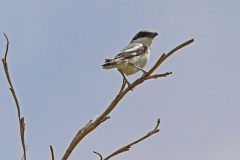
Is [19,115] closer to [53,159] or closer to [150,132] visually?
[53,159]

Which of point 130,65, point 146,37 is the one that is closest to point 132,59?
point 130,65

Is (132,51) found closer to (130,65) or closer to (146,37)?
(130,65)

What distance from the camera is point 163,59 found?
1.88 meters

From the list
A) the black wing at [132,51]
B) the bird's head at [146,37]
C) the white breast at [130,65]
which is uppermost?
the bird's head at [146,37]

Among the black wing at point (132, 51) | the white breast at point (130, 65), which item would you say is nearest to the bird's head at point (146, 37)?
the black wing at point (132, 51)

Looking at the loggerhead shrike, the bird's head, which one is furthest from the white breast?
the bird's head

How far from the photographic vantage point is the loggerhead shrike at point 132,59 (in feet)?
17.8

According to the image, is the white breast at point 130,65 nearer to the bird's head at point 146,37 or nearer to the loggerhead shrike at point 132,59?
the loggerhead shrike at point 132,59

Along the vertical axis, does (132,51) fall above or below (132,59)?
above

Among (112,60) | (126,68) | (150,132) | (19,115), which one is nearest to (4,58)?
(19,115)

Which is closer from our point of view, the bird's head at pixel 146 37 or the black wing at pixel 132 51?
the black wing at pixel 132 51

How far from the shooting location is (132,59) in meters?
6.14

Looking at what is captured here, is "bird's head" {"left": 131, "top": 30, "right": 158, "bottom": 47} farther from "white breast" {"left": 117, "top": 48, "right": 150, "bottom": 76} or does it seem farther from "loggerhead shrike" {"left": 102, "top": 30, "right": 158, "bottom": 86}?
"white breast" {"left": 117, "top": 48, "right": 150, "bottom": 76}

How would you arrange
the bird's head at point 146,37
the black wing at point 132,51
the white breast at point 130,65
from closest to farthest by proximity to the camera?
the white breast at point 130,65, the black wing at point 132,51, the bird's head at point 146,37
